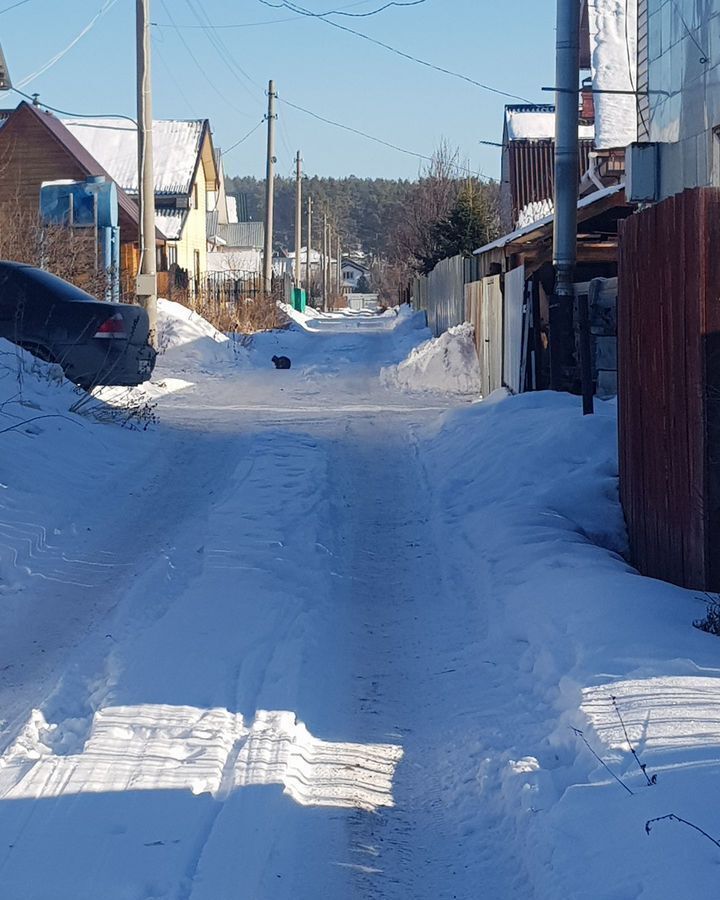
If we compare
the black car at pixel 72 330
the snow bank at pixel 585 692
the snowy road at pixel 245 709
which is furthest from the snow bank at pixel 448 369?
the snow bank at pixel 585 692

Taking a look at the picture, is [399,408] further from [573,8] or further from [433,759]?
[433,759]

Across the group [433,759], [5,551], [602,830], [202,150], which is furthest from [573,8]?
[202,150]

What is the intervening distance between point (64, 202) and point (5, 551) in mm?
18350

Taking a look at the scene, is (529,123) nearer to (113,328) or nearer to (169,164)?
(169,164)

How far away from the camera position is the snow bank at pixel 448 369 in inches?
766

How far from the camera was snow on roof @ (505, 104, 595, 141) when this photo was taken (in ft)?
148

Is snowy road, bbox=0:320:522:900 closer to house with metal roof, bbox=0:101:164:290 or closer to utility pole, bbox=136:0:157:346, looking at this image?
utility pole, bbox=136:0:157:346

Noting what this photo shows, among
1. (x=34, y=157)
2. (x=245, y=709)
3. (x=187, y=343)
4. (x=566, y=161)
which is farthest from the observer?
(x=34, y=157)

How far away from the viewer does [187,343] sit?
24703 millimetres

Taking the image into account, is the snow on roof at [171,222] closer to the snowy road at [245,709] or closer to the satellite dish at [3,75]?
the satellite dish at [3,75]

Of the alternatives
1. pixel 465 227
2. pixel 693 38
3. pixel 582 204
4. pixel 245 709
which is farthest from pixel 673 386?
pixel 465 227

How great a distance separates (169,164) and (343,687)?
140ft

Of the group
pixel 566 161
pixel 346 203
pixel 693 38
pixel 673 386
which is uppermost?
pixel 346 203

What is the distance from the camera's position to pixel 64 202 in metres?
24.5
